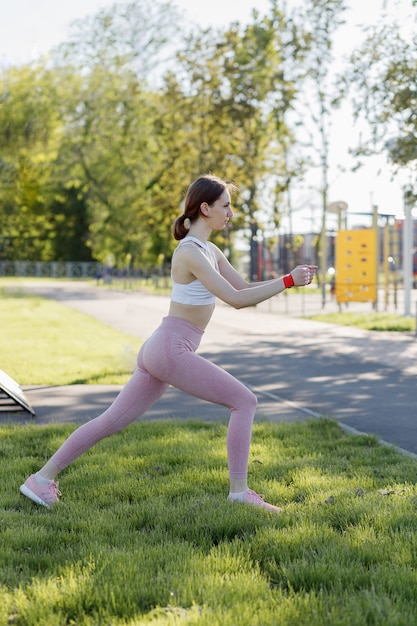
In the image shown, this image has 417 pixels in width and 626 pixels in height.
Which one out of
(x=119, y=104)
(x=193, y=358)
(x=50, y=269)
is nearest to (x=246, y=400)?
(x=193, y=358)

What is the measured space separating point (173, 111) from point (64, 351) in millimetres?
22739

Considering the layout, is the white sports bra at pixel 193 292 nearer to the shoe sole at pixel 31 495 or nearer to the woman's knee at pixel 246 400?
the woman's knee at pixel 246 400

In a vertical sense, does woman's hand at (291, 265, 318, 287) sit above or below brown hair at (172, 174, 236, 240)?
below

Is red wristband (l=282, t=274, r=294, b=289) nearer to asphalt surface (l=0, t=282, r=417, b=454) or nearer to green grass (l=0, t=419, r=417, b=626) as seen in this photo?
green grass (l=0, t=419, r=417, b=626)

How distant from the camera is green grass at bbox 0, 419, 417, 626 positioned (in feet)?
10.7

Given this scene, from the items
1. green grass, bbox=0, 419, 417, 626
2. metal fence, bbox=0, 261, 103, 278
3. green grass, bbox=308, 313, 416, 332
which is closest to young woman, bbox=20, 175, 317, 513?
green grass, bbox=0, 419, 417, 626

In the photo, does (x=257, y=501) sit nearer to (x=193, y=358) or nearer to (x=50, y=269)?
(x=193, y=358)

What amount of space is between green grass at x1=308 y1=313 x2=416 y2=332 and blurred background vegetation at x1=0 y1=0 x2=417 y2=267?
3.59 meters

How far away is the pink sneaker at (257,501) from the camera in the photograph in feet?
15.0

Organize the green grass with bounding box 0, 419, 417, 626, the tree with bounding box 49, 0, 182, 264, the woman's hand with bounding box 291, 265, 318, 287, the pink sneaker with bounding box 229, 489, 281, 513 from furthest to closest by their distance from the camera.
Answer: the tree with bounding box 49, 0, 182, 264
the pink sneaker with bounding box 229, 489, 281, 513
the woman's hand with bounding box 291, 265, 318, 287
the green grass with bounding box 0, 419, 417, 626

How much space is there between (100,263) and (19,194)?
48.5m

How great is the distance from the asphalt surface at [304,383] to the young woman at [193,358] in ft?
7.24

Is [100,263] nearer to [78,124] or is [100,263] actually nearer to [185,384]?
[78,124]

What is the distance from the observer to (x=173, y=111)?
115 ft
